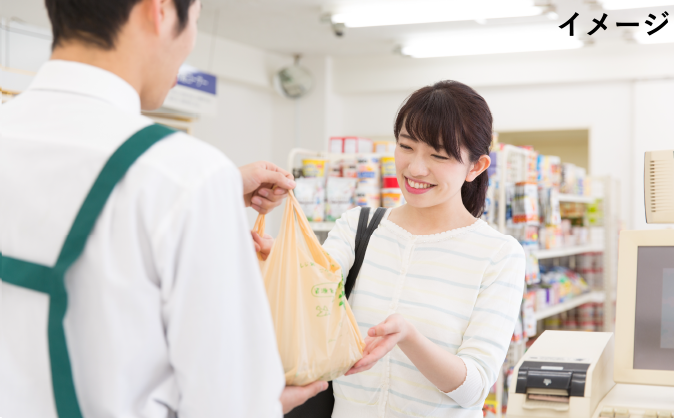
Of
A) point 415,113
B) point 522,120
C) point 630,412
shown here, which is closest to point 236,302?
point 415,113

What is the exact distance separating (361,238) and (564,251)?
3.75 meters

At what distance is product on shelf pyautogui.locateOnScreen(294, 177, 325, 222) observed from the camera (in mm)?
4039

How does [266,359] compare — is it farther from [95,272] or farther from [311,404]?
[311,404]

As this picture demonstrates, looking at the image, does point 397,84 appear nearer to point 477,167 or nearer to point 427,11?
point 427,11

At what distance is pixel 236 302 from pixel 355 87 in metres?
8.26

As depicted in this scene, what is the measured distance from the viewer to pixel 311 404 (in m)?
1.56

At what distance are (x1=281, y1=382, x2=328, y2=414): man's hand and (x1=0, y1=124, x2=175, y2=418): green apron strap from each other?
355mm

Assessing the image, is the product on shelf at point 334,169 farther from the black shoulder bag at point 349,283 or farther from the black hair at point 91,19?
Result: the black hair at point 91,19

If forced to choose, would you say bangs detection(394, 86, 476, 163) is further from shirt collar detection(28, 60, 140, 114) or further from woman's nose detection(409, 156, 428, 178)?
shirt collar detection(28, 60, 140, 114)

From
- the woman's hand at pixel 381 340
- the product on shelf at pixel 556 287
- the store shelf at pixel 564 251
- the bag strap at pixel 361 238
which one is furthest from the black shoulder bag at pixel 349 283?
the product on shelf at pixel 556 287

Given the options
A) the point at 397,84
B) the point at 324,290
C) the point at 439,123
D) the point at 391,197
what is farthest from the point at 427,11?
the point at 324,290

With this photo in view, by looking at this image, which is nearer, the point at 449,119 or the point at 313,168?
the point at 449,119

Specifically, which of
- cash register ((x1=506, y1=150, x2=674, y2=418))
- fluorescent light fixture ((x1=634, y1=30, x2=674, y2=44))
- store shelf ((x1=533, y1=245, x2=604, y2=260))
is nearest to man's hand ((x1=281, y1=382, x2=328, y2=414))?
cash register ((x1=506, y1=150, x2=674, y2=418))

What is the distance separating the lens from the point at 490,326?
1430 millimetres
